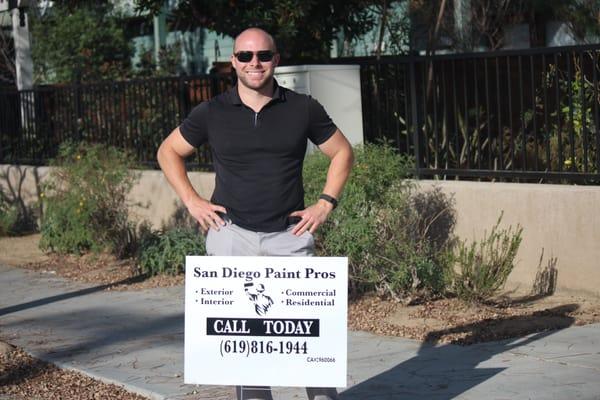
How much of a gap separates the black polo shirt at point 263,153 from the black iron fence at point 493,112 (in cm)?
397

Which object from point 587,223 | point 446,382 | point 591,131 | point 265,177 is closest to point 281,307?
point 265,177

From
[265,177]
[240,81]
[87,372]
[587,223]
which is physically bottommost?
[87,372]

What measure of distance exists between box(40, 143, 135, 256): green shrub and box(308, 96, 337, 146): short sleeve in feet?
19.9

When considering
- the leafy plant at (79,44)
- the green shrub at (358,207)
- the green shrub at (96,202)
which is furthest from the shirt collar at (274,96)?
the leafy plant at (79,44)

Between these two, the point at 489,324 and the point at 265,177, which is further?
the point at 489,324

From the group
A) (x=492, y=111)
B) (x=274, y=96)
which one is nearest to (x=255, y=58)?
(x=274, y=96)

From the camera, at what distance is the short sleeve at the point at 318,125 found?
16.2 ft

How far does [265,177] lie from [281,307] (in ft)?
1.92

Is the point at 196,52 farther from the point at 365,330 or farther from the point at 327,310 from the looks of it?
the point at 327,310

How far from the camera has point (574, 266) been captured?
8070mm

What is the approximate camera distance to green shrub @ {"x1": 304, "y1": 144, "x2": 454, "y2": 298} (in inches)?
305

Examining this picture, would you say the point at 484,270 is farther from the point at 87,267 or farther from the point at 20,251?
the point at 20,251

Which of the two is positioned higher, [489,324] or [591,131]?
[591,131]

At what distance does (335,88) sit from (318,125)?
4867 mm
